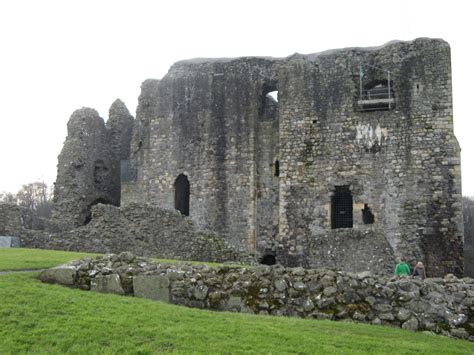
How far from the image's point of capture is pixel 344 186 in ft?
82.8

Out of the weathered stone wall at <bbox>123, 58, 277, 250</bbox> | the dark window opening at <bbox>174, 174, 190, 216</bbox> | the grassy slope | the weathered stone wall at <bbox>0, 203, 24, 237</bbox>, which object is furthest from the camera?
the dark window opening at <bbox>174, 174, 190, 216</bbox>

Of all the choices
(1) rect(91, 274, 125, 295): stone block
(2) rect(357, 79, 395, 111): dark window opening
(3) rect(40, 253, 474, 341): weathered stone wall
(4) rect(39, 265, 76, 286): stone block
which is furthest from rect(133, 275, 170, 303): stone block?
(2) rect(357, 79, 395, 111): dark window opening

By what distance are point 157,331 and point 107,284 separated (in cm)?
371

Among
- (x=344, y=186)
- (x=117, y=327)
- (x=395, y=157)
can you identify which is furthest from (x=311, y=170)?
(x=117, y=327)

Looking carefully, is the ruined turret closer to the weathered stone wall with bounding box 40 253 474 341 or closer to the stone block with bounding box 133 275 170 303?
the weathered stone wall with bounding box 40 253 474 341

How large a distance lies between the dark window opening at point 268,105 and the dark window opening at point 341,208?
5040 millimetres

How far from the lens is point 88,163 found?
1240 inches

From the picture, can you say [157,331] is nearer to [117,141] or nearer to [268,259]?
[268,259]

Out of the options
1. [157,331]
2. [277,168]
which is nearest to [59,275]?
[157,331]

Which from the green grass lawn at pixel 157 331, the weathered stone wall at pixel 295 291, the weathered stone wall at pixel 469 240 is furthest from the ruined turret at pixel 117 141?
the weathered stone wall at pixel 469 240

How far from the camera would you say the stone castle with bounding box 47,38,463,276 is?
23.9 meters

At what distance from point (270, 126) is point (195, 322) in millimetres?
17628

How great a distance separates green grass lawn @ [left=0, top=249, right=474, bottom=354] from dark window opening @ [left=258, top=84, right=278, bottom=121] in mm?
17122

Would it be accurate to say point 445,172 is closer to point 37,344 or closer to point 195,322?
point 195,322
